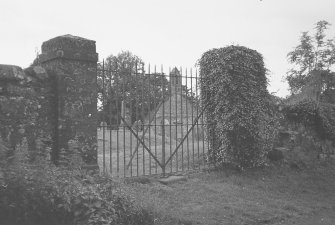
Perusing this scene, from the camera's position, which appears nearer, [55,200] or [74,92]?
[55,200]

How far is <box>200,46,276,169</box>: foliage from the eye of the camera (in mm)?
9992

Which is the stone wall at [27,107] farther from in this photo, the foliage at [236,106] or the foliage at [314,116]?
the foliage at [314,116]

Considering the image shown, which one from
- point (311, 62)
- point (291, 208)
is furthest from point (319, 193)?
point (311, 62)

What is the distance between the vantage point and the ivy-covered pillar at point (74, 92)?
21.1 ft

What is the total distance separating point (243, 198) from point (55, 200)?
13.9 feet

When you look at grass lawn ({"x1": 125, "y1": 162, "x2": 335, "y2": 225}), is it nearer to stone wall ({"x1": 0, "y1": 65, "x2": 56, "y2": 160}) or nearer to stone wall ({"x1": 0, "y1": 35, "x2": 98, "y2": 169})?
stone wall ({"x1": 0, "y1": 35, "x2": 98, "y2": 169})

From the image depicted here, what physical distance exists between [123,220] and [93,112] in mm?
2290

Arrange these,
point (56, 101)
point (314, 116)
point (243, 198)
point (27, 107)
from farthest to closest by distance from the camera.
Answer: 1. point (314, 116)
2. point (243, 198)
3. point (56, 101)
4. point (27, 107)

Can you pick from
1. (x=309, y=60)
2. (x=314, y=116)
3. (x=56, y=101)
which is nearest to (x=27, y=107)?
(x=56, y=101)

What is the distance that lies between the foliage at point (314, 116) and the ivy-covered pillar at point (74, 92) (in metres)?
7.41

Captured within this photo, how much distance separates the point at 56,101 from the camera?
6.47 meters

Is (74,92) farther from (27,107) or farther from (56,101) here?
(27,107)

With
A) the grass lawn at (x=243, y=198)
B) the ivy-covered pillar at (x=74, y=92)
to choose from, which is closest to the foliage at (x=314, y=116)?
the grass lawn at (x=243, y=198)

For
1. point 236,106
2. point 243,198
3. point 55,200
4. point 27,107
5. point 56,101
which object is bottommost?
point 243,198
